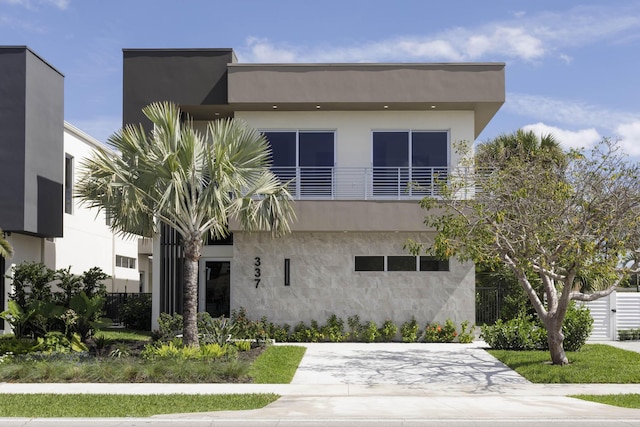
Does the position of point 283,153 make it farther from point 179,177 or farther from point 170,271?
point 179,177

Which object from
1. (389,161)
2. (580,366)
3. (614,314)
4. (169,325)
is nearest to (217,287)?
(169,325)

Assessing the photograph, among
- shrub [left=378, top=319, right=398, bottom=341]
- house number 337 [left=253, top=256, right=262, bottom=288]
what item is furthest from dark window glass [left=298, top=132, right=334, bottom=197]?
shrub [left=378, top=319, right=398, bottom=341]

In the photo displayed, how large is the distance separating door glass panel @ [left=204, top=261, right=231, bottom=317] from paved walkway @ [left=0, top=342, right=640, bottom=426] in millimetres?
4616

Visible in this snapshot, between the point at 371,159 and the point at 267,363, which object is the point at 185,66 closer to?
the point at 371,159

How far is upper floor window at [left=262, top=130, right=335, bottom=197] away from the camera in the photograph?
2148cm

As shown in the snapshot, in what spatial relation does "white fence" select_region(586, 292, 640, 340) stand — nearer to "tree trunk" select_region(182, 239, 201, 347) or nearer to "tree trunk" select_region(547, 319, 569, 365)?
"tree trunk" select_region(547, 319, 569, 365)

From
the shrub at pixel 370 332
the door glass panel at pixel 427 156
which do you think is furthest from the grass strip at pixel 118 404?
the door glass panel at pixel 427 156

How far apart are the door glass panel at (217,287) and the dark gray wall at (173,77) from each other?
4852 mm

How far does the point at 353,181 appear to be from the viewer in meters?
21.5

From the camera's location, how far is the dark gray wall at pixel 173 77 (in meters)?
21.4

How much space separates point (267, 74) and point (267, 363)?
8.81 meters

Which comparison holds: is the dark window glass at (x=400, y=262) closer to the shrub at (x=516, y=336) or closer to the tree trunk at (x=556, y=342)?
the shrub at (x=516, y=336)

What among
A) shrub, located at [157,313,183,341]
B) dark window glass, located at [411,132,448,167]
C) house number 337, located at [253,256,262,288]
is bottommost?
shrub, located at [157,313,183,341]

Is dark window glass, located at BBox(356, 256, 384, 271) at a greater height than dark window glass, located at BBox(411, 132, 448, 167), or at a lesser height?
lesser
